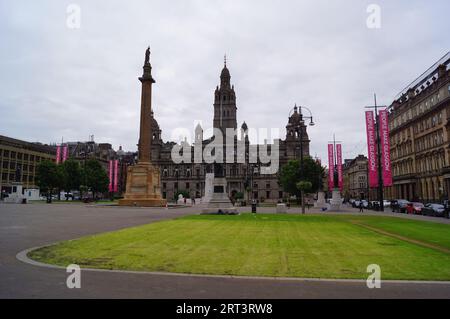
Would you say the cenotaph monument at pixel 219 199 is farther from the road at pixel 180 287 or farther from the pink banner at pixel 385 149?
the road at pixel 180 287

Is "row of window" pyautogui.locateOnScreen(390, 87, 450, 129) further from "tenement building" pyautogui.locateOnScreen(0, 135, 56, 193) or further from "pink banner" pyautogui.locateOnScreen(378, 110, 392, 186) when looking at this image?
"tenement building" pyautogui.locateOnScreen(0, 135, 56, 193)

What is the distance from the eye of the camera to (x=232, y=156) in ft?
378

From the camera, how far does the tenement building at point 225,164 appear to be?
116 m

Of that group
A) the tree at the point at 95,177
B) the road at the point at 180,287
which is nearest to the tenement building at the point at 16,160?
the tree at the point at 95,177

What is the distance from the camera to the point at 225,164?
118 meters

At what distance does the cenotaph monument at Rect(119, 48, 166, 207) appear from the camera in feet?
149

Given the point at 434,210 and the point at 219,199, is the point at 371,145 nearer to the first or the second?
the point at 434,210

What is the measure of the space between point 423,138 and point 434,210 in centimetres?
3270

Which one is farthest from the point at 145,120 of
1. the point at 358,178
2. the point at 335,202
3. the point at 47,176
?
the point at 358,178

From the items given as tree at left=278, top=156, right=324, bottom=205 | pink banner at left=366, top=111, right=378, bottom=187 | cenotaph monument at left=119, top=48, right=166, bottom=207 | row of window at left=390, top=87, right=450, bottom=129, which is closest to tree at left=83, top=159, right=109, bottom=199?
cenotaph monument at left=119, top=48, right=166, bottom=207

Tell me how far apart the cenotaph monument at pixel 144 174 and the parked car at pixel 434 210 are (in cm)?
3278

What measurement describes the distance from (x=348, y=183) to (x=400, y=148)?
72819mm
